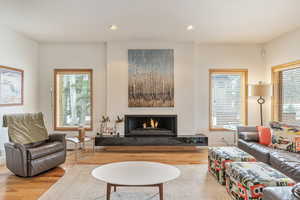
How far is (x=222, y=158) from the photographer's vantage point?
3.03 m

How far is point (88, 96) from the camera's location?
545 cm

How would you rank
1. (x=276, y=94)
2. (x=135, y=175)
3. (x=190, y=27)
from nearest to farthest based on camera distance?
(x=135, y=175) < (x=190, y=27) < (x=276, y=94)

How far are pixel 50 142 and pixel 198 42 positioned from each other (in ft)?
13.2

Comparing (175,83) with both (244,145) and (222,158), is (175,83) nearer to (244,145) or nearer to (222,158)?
(244,145)

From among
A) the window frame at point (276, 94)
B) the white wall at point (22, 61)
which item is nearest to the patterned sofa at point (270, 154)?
the window frame at point (276, 94)

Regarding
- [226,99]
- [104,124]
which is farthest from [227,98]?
[104,124]

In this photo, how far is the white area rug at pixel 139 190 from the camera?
8.60ft

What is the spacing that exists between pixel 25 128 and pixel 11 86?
114 centimetres

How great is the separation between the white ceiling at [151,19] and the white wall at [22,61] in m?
0.21

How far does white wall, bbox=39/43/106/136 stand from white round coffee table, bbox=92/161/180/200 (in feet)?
9.52

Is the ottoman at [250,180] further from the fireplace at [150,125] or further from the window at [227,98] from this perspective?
the window at [227,98]

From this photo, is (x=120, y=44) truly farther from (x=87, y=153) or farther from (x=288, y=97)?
(x=288, y=97)

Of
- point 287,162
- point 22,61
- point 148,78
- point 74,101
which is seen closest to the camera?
point 287,162

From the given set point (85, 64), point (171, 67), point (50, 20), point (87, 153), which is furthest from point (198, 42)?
point (87, 153)
